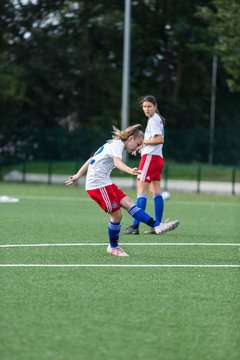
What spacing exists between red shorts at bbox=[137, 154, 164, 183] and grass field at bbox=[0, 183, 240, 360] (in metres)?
0.91

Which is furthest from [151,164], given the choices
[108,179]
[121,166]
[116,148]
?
[121,166]

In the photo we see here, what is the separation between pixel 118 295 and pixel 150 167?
6447 millimetres

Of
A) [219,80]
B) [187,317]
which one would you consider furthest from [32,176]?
[187,317]

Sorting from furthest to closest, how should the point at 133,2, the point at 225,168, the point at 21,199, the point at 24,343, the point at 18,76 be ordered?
the point at 133,2 < the point at 18,76 < the point at 225,168 < the point at 21,199 < the point at 24,343

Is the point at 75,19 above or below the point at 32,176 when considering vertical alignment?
above

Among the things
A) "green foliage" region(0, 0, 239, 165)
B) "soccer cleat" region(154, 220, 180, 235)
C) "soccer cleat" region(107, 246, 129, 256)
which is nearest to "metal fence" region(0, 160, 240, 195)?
"green foliage" region(0, 0, 239, 165)

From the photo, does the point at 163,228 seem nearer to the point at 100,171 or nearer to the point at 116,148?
the point at 100,171

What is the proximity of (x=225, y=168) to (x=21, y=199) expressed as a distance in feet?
43.5

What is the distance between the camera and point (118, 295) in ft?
27.2

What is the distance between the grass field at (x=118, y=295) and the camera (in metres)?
6.41

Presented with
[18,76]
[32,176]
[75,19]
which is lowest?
[32,176]

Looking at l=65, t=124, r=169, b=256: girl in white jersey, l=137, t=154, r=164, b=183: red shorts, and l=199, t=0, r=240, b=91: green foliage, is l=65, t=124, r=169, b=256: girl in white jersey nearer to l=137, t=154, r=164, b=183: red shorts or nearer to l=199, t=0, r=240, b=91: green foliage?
l=137, t=154, r=164, b=183: red shorts

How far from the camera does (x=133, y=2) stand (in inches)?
2044

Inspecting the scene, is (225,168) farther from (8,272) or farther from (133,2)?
(8,272)
